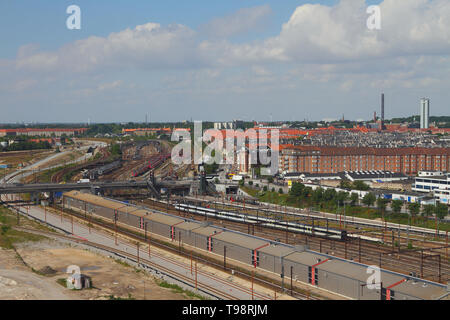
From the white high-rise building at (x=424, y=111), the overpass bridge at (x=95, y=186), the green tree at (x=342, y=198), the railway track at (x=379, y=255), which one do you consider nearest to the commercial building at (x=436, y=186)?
the green tree at (x=342, y=198)

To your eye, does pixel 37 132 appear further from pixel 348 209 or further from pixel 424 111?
pixel 348 209

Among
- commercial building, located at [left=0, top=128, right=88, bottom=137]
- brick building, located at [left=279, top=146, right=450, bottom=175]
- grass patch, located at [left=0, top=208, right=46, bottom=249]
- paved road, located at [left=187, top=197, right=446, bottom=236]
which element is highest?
commercial building, located at [left=0, top=128, right=88, bottom=137]

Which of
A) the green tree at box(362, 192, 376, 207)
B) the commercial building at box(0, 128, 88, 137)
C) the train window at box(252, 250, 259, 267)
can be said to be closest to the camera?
the train window at box(252, 250, 259, 267)

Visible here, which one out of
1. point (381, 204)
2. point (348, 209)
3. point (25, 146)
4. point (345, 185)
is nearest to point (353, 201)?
point (348, 209)

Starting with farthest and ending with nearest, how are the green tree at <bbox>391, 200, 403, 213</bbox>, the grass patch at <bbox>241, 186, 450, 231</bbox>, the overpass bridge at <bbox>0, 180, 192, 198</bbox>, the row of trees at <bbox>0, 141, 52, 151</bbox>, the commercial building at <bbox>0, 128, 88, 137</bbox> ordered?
the commercial building at <bbox>0, 128, 88, 137</bbox> < the row of trees at <bbox>0, 141, 52, 151</bbox> < the overpass bridge at <bbox>0, 180, 192, 198</bbox> < the green tree at <bbox>391, 200, 403, 213</bbox> < the grass patch at <bbox>241, 186, 450, 231</bbox>

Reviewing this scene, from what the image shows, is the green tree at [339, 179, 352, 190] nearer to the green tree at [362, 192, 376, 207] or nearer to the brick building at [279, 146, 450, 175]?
the green tree at [362, 192, 376, 207]

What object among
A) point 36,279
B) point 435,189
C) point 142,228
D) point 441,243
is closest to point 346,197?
point 435,189

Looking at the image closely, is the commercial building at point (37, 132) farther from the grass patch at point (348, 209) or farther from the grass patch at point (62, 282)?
the grass patch at point (62, 282)

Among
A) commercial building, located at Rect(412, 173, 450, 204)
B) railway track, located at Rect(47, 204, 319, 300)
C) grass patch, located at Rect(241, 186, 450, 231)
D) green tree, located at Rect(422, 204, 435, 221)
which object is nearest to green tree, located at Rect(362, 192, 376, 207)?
grass patch, located at Rect(241, 186, 450, 231)
